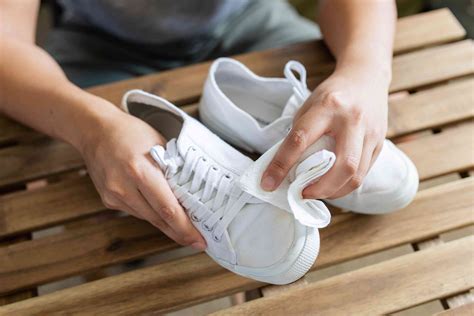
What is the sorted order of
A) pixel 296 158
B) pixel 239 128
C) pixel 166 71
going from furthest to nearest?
pixel 166 71, pixel 239 128, pixel 296 158

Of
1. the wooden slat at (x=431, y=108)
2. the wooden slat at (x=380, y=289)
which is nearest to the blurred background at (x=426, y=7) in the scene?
the wooden slat at (x=431, y=108)

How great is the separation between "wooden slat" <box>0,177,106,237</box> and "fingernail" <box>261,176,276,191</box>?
22 centimetres

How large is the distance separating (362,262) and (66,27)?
21.4 inches

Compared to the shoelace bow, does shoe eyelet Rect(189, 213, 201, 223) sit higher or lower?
lower

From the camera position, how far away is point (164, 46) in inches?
31.7

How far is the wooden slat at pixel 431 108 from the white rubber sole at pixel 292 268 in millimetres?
225

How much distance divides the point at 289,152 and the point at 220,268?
0.53 feet

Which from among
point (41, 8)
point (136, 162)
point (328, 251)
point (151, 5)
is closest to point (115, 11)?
point (151, 5)

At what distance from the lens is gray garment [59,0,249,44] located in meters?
0.76

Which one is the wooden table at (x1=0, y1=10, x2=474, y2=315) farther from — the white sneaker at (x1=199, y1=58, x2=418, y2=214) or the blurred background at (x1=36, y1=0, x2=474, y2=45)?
the blurred background at (x1=36, y1=0, x2=474, y2=45)

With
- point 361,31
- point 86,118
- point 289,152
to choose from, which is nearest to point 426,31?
point 361,31

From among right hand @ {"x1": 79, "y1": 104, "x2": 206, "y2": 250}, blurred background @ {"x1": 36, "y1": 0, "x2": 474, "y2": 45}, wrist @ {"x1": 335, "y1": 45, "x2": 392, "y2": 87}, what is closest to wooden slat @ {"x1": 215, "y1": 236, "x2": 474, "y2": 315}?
right hand @ {"x1": 79, "y1": 104, "x2": 206, "y2": 250}

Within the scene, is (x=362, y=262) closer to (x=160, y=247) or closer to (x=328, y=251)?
(x=328, y=251)

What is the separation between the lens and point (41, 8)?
872 mm
